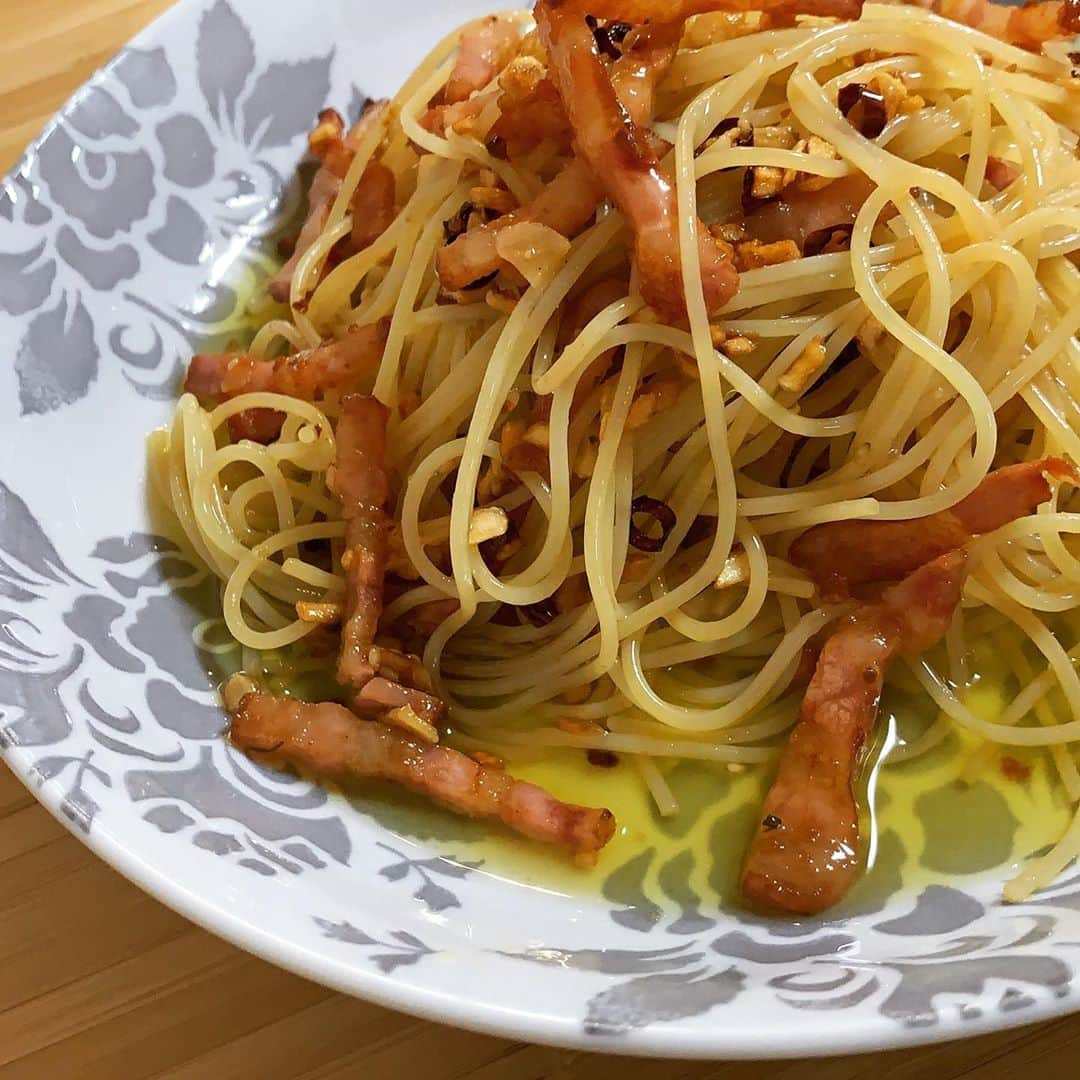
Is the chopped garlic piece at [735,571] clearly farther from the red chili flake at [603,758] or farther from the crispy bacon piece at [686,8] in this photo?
the crispy bacon piece at [686,8]

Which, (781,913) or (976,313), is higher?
(976,313)

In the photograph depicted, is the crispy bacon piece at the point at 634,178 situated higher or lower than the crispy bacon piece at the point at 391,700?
higher

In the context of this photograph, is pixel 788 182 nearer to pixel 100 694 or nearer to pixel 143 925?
pixel 100 694

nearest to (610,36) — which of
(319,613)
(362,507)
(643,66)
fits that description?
(643,66)

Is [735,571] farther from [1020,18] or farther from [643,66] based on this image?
[1020,18]

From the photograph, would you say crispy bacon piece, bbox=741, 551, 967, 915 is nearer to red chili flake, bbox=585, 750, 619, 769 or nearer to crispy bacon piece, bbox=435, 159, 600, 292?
red chili flake, bbox=585, 750, 619, 769

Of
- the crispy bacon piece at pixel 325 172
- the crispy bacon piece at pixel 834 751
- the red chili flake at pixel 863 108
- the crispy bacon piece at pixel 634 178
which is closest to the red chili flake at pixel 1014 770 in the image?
the crispy bacon piece at pixel 834 751

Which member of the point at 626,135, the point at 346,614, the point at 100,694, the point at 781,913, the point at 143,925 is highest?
the point at 626,135

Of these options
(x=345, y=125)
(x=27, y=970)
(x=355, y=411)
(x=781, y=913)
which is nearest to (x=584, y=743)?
(x=781, y=913)
